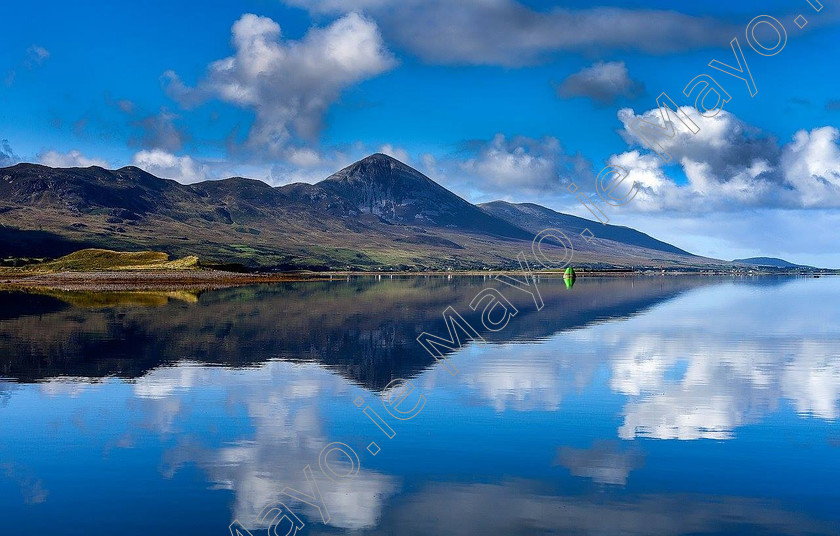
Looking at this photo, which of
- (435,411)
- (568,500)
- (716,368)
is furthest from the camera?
(716,368)

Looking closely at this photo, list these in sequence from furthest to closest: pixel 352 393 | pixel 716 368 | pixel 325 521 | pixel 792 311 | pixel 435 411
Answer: pixel 792 311
pixel 716 368
pixel 352 393
pixel 435 411
pixel 325 521

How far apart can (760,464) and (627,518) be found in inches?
257

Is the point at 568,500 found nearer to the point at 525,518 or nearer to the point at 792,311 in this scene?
the point at 525,518

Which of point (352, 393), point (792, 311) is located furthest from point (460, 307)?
point (352, 393)

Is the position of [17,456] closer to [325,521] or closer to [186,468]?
[186,468]

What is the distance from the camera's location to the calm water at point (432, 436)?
17.8 m

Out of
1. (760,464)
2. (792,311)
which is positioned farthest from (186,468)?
(792,311)

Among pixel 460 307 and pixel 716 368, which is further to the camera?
pixel 460 307

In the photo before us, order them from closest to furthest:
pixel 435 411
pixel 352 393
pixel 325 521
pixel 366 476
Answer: pixel 325 521
pixel 366 476
pixel 435 411
pixel 352 393

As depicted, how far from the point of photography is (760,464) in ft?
71.0

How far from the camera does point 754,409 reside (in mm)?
29203

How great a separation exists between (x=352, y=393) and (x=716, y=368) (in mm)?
20184

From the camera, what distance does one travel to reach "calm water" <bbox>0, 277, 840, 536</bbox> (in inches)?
699

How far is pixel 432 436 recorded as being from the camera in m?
25.0
